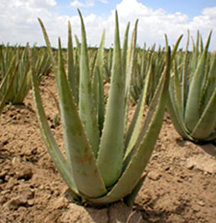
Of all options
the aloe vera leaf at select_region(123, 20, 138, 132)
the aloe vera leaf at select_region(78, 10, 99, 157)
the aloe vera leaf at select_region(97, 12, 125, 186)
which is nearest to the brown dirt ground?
the aloe vera leaf at select_region(97, 12, 125, 186)

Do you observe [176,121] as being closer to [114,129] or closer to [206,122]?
[206,122]

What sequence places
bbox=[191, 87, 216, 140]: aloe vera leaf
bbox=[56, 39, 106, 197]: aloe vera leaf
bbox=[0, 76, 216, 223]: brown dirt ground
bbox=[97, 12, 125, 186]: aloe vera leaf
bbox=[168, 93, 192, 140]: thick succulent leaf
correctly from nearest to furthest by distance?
bbox=[56, 39, 106, 197]: aloe vera leaf
bbox=[97, 12, 125, 186]: aloe vera leaf
bbox=[0, 76, 216, 223]: brown dirt ground
bbox=[191, 87, 216, 140]: aloe vera leaf
bbox=[168, 93, 192, 140]: thick succulent leaf

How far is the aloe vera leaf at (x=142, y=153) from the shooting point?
0.92 metres

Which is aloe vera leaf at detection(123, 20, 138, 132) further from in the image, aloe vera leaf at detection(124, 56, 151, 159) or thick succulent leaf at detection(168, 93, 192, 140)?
thick succulent leaf at detection(168, 93, 192, 140)

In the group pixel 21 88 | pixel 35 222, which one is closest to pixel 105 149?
pixel 35 222

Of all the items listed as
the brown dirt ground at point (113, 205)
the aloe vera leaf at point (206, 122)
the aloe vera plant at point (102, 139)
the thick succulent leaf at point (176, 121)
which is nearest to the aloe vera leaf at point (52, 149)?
the aloe vera plant at point (102, 139)

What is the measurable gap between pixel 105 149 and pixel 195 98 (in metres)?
1.44

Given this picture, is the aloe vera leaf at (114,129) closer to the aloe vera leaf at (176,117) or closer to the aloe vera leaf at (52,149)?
the aloe vera leaf at (52,149)

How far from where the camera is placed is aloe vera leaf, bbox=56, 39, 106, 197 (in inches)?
35.9

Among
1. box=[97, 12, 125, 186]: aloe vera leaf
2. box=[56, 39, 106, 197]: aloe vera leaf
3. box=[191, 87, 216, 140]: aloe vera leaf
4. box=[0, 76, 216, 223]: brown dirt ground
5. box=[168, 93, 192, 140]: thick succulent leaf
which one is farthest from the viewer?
box=[168, 93, 192, 140]: thick succulent leaf

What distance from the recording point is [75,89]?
1249 mm

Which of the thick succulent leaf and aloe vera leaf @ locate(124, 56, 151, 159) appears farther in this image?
the thick succulent leaf

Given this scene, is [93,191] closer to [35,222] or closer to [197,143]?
[35,222]

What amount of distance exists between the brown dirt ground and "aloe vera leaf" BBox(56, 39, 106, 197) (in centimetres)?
16
